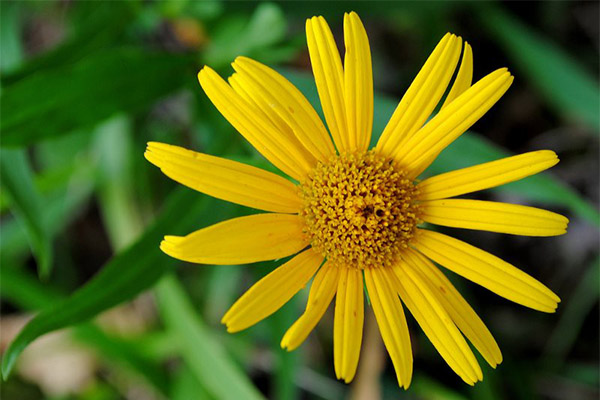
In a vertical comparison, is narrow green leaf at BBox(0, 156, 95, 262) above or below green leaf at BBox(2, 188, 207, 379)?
below

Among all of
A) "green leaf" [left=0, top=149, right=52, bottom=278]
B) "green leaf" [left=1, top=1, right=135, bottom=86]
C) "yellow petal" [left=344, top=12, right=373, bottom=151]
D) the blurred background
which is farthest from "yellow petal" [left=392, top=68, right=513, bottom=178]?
"green leaf" [left=1, top=1, right=135, bottom=86]

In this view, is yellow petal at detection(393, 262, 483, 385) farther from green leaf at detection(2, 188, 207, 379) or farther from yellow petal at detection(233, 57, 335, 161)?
green leaf at detection(2, 188, 207, 379)

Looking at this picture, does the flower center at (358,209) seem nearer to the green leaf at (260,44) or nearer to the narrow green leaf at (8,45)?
the green leaf at (260,44)

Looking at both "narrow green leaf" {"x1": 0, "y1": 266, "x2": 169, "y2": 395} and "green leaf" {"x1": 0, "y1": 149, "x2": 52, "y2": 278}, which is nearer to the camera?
"green leaf" {"x1": 0, "y1": 149, "x2": 52, "y2": 278}

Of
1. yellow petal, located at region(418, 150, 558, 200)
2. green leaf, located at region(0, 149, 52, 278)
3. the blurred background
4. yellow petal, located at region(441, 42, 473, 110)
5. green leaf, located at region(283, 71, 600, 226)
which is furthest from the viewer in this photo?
the blurred background

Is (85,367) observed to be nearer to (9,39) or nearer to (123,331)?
(123,331)

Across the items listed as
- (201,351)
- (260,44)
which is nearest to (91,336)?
(201,351)

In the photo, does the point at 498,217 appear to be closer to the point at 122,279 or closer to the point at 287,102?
the point at 287,102
